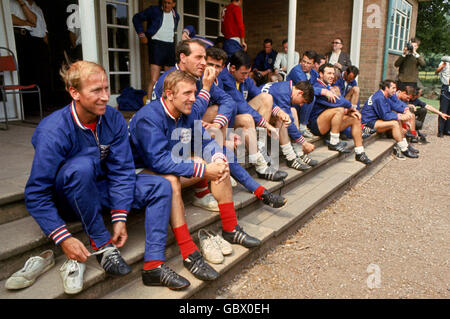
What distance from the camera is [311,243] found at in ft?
9.51

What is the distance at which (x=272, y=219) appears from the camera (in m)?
2.98

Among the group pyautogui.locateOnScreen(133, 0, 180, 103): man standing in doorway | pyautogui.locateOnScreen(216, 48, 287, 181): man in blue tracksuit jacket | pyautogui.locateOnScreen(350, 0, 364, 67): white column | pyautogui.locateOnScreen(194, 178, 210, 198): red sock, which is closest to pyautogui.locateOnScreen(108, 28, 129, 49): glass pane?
pyautogui.locateOnScreen(133, 0, 180, 103): man standing in doorway

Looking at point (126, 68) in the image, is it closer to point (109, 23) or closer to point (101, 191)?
point (109, 23)

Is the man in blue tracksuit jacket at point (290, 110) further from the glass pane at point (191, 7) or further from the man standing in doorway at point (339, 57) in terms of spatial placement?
the man standing in doorway at point (339, 57)

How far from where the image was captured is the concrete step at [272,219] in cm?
192

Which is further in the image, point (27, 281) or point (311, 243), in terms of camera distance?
point (311, 243)

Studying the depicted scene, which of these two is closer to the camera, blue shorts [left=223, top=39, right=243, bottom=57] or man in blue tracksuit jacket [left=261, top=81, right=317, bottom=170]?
man in blue tracksuit jacket [left=261, top=81, right=317, bottom=170]

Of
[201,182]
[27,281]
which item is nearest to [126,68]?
[201,182]

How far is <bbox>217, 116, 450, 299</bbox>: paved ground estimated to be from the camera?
89.7 inches

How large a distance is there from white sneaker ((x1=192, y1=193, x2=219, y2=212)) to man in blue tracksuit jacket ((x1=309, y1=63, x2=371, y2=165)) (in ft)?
8.82

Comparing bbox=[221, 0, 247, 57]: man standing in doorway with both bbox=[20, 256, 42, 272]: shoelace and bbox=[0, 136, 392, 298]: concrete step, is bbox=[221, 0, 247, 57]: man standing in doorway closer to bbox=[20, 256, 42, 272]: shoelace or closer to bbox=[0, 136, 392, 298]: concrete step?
bbox=[0, 136, 392, 298]: concrete step

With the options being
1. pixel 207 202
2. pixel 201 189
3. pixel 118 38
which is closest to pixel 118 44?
pixel 118 38
